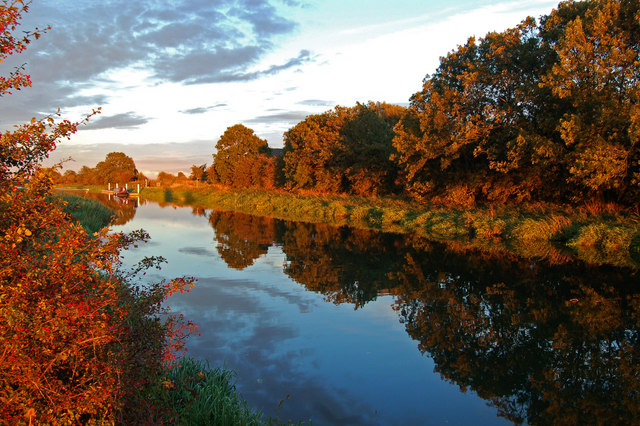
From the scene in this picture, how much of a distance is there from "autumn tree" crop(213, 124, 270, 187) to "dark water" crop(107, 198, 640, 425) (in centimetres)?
4706

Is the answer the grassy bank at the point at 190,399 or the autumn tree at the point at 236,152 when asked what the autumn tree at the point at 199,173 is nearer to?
the autumn tree at the point at 236,152

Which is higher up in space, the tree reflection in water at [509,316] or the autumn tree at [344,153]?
the autumn tree at [344,153]

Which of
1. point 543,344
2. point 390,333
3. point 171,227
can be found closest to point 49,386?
point 390,333

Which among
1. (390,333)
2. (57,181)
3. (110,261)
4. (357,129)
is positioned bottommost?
(390,333)

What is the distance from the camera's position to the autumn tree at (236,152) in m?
62.5

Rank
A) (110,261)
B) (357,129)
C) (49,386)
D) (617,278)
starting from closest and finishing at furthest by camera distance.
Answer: (49,386) → (110,261) → (617,278) → (357,129)

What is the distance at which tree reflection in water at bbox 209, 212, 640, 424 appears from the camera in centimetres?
617

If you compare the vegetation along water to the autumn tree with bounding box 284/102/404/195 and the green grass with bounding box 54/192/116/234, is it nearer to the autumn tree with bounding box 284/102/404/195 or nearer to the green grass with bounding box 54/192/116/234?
the green grass with bounding box 54/192/116/234

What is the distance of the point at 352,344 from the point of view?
325 inches

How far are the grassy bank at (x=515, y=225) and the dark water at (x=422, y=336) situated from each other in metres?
2.41

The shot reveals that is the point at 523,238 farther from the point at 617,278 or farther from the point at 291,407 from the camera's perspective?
the point at 291,407

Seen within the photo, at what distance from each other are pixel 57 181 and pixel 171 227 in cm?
2477

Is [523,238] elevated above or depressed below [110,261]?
below

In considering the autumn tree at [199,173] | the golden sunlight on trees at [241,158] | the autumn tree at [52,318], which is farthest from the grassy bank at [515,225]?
the autumn tree at [199,173]
